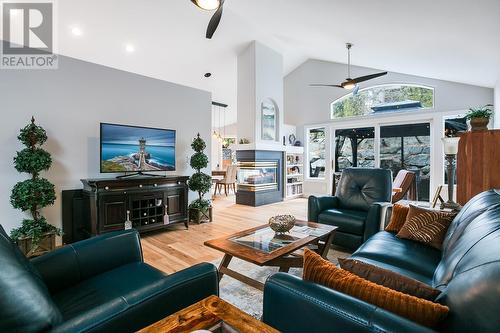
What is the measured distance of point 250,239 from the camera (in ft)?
6.79

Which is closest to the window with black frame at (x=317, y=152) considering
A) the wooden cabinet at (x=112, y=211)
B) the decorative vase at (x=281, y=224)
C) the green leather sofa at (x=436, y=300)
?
the decorative vase at (x=281, y=224)

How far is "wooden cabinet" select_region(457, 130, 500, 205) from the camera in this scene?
9.93ft

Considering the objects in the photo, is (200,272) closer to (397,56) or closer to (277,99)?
(397,56)

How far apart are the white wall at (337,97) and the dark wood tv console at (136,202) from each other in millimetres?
4779

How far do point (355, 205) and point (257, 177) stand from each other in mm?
3099

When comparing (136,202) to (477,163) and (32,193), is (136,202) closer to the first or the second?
(32,193)

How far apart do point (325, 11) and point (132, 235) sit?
12.7ft

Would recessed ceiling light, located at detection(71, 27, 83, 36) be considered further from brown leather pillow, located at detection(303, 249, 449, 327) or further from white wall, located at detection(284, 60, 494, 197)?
white wall, located at detection(284, 60, 494, 197)

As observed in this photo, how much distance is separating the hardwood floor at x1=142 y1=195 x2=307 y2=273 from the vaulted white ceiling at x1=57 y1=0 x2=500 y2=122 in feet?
11.1

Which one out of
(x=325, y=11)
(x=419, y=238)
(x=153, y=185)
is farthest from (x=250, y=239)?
(x=325, y=11)

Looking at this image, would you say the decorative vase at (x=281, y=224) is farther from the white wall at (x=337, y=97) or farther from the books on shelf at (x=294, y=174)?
the white wall at (x=337, y=97)

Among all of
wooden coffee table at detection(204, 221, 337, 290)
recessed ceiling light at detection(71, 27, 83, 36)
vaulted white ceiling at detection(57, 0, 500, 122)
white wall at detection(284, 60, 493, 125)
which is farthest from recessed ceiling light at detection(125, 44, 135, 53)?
white wall at detection(284, 60, 493, 125)

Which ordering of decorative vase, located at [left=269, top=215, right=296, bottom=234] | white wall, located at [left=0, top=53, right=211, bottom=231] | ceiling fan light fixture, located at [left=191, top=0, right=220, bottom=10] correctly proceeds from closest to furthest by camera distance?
decorative vase, located at [left=269, top=215, right=296, bottom=234]
ceiling fan light fixture, located at [left=191, top=0, right=220, bottom=10]
white wall, located at [left=0, top=53, right=211, bottom=231]

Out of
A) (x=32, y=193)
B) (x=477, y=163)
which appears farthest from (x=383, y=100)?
(x=32, y=193)
